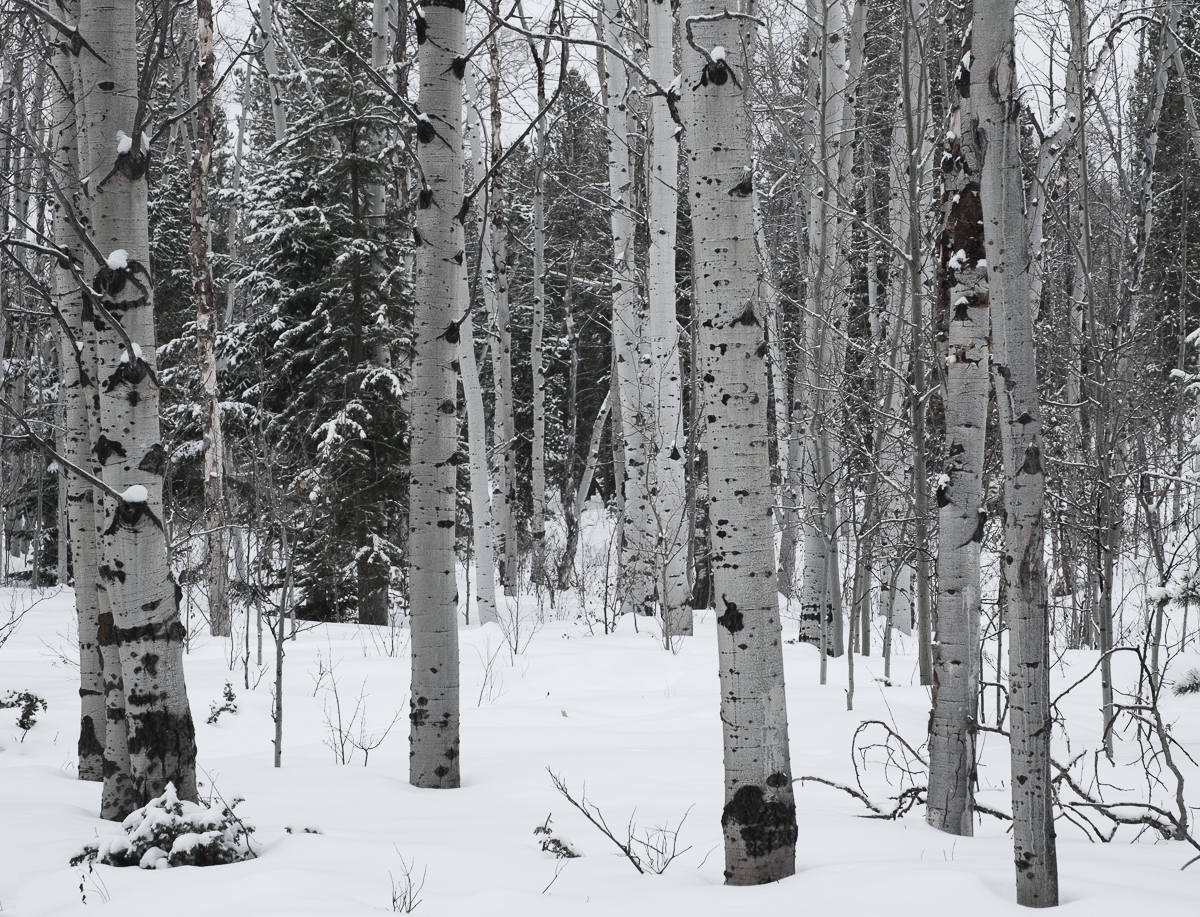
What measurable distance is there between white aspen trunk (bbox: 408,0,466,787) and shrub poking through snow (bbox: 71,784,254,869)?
1219 mm

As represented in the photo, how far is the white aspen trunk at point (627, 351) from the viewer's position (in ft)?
34.4

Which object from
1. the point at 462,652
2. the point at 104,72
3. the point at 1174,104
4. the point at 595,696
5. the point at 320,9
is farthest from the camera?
the point at 1174,104

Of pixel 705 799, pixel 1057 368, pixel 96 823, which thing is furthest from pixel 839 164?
pixel 96 823

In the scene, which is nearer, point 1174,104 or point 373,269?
point 373,269

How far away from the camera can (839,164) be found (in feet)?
30.9

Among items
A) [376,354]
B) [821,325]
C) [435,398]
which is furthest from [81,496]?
[376,354]

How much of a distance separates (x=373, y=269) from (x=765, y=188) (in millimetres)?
7293

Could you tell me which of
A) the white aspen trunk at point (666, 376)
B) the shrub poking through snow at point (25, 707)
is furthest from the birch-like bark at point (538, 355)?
the shrub poking through snow at point (25, 707)

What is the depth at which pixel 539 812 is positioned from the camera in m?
3.74

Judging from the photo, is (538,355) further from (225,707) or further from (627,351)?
(225,707)

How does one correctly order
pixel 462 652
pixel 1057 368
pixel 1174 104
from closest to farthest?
1. pixel 462 652
2. pixel 1057 368
3. pixel 1174 104

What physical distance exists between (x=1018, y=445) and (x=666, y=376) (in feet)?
24.5

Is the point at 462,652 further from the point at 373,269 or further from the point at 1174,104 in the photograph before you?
the point at 1174,104

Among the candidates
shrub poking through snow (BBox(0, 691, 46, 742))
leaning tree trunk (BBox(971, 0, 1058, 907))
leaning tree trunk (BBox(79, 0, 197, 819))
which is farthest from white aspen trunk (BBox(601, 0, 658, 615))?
leaning tree trunk (BBox(971, 0, 1058, 907))
